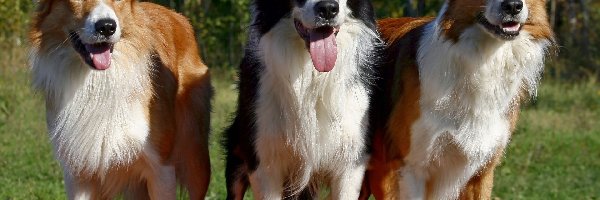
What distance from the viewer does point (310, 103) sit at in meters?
6.79

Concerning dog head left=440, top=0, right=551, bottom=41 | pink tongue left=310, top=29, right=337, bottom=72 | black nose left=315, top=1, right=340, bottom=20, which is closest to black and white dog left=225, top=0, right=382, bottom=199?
pink tongue left=310, top=29, right=337, bottom=72

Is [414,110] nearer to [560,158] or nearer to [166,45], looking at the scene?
[166,45]

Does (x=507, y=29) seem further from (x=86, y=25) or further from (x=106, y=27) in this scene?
(x=86, y=25)

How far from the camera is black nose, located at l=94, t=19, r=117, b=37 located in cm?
639

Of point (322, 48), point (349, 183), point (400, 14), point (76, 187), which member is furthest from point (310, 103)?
point (400, 14)

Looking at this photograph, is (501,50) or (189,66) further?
(189,66)

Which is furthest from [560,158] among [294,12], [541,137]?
[294,12]

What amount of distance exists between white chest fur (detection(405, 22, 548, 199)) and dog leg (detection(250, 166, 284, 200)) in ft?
2.77

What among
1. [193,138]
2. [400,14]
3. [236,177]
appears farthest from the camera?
[400,14]

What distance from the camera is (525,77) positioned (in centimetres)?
699

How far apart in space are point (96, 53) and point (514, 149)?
22.6 feet

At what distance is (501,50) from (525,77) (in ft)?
1.03

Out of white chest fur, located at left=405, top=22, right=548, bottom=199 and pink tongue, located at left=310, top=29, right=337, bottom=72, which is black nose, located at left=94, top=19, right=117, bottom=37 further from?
white chest fur, located at left=405, top=22, right=548, bottom=199

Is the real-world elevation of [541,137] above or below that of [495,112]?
below
